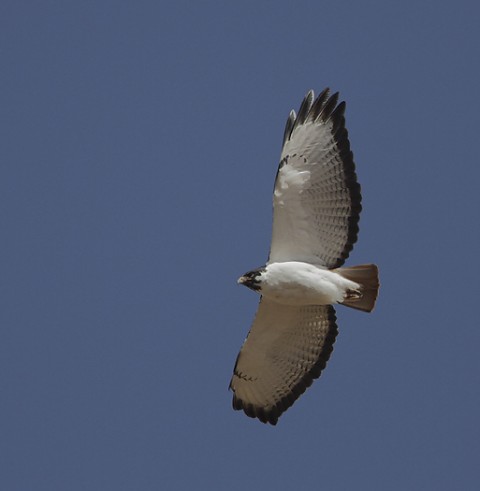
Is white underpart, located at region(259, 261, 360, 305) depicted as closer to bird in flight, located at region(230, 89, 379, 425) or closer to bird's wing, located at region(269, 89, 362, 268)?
bird in flight, located at region(230, 89, 379, 425)

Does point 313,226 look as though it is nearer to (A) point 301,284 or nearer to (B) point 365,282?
(A) point 301,284

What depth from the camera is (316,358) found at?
45.3 ft

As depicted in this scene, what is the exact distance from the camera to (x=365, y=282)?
42.1 feet

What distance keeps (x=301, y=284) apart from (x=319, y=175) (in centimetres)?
134

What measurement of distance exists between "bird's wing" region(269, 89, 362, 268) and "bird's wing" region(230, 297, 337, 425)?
1.17 m

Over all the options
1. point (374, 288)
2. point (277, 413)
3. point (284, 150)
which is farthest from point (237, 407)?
point (284, 150)

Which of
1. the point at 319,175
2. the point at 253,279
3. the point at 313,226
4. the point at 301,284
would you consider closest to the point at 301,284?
the point at 301,284

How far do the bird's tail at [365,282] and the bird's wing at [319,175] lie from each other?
1.24ft

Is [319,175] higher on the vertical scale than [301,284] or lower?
higher

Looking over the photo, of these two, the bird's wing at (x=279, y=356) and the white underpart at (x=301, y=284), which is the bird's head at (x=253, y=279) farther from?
the bird's wing at (x=279, y=356)

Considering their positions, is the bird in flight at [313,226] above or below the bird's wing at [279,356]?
above

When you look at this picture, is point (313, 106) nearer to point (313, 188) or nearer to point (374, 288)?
Result: point (313, 188)

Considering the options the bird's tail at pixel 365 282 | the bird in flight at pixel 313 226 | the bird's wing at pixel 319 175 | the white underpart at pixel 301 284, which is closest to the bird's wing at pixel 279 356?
the bird in flight at pixel 313 226

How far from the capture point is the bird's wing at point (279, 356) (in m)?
13.5
